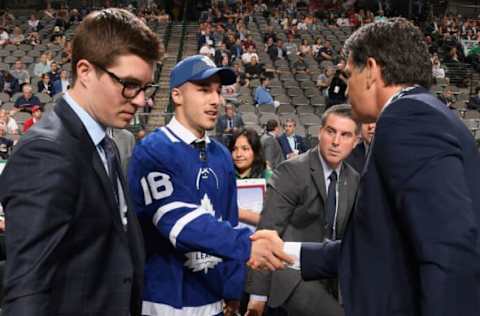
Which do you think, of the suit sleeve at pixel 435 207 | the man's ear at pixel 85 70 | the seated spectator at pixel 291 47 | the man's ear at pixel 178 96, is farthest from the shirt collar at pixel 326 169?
the seated spectator at pixel 291 47

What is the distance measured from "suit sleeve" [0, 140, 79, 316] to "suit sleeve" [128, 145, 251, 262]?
840mm

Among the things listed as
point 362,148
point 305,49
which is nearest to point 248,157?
point 362,148

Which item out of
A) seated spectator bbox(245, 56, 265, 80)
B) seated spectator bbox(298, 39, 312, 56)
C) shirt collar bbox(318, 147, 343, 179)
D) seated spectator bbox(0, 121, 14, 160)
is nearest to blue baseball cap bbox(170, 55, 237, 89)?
shirt collar bbox(318, 147, 343, 179)

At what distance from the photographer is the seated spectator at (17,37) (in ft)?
56.7

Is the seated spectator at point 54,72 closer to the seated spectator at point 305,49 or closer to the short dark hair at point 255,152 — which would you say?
the seated spectator at point 305,49

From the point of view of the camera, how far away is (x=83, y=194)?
64.9 inches

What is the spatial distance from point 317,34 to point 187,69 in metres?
18.9

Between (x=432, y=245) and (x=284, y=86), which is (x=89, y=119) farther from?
(x=284, y=86)

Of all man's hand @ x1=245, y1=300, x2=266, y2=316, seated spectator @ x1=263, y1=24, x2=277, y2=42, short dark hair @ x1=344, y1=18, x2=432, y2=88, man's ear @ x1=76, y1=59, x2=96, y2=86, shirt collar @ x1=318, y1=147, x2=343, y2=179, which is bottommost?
man's hand @ x1=245, y1=300, x2=266, y2=316

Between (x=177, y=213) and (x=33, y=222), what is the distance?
0.93 meters

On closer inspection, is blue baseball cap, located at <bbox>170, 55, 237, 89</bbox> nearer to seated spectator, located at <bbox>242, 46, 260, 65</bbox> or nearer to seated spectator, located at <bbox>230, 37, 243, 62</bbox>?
seated spectator, located at <bbox>242, 46, 260, 65</bbox>

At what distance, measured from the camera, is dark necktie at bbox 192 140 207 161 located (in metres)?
2.59

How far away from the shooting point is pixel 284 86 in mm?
15711

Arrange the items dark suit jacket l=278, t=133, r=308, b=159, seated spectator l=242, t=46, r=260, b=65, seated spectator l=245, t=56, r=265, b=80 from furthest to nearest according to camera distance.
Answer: seated spectator l=242, t=46, r=260, b=65 < seated spectator l=245, t=56, r=265, b=80 < dark suit jacket l=278, t=133, r=308, b=159
